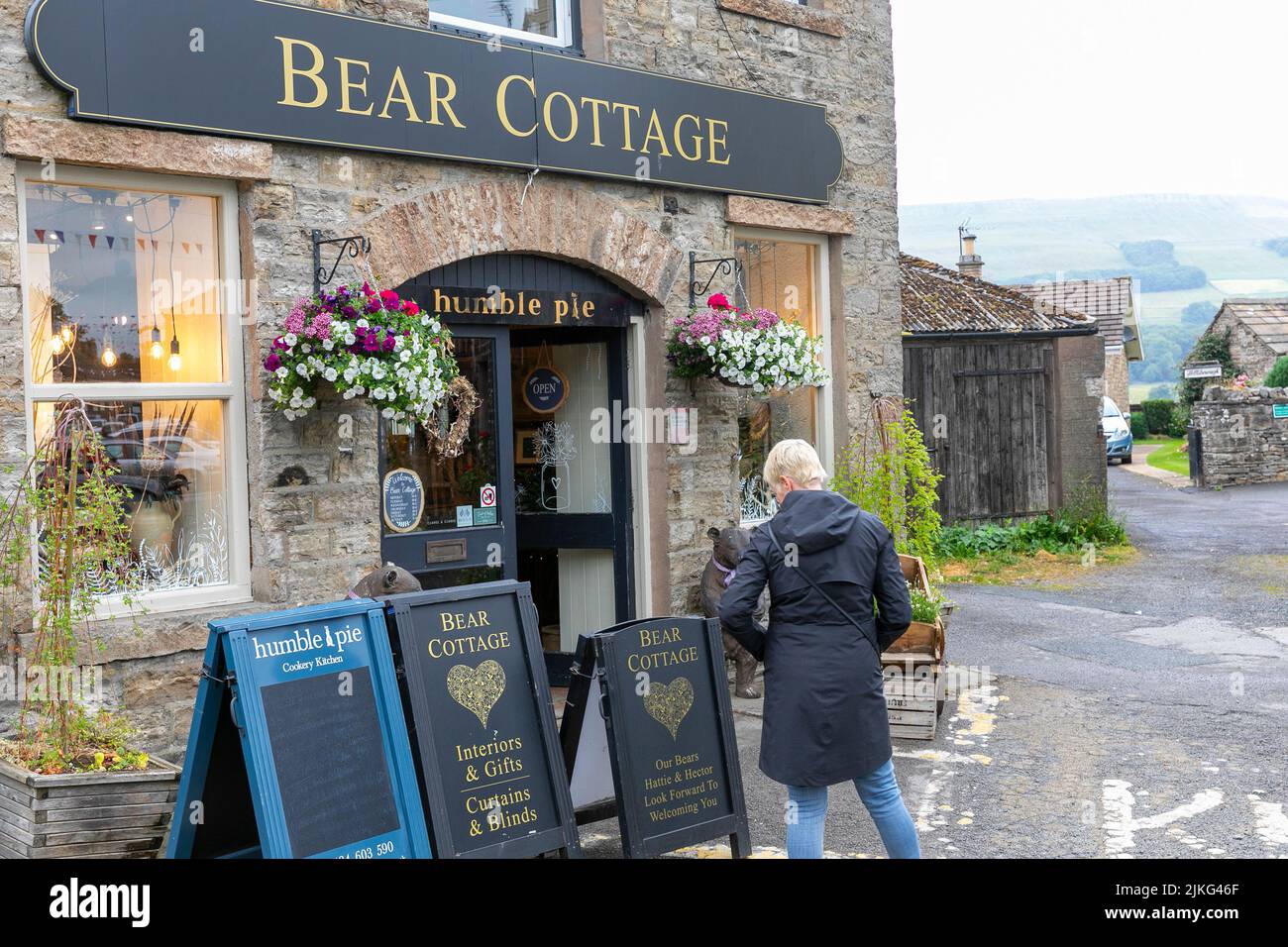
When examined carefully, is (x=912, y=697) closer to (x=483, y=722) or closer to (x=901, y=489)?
(x=901, y=489)

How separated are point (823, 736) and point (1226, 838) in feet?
7.26

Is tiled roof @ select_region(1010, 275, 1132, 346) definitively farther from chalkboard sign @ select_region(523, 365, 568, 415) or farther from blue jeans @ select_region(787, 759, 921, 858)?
blue jeans @ select_region(787, 759, 921, 858)

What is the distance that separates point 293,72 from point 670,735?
3.69m

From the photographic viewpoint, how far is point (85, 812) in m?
4.76

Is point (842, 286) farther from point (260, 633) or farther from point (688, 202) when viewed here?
point (260, 633)

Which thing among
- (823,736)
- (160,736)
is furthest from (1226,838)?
(160,736)

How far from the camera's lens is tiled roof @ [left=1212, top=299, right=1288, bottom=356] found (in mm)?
36969

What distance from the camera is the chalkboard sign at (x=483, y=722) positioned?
482cm

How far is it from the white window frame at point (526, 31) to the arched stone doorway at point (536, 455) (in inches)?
50.5

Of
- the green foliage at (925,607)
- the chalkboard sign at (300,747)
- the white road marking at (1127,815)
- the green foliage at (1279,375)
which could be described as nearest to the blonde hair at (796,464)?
the chalkboard sign at (300,747)

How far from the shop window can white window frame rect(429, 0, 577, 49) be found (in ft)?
6.02

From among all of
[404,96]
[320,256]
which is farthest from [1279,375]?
[320,256]

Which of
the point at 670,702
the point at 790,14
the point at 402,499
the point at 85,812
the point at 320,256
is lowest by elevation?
the point at 85,812

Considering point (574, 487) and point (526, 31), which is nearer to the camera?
point (526, 31)
